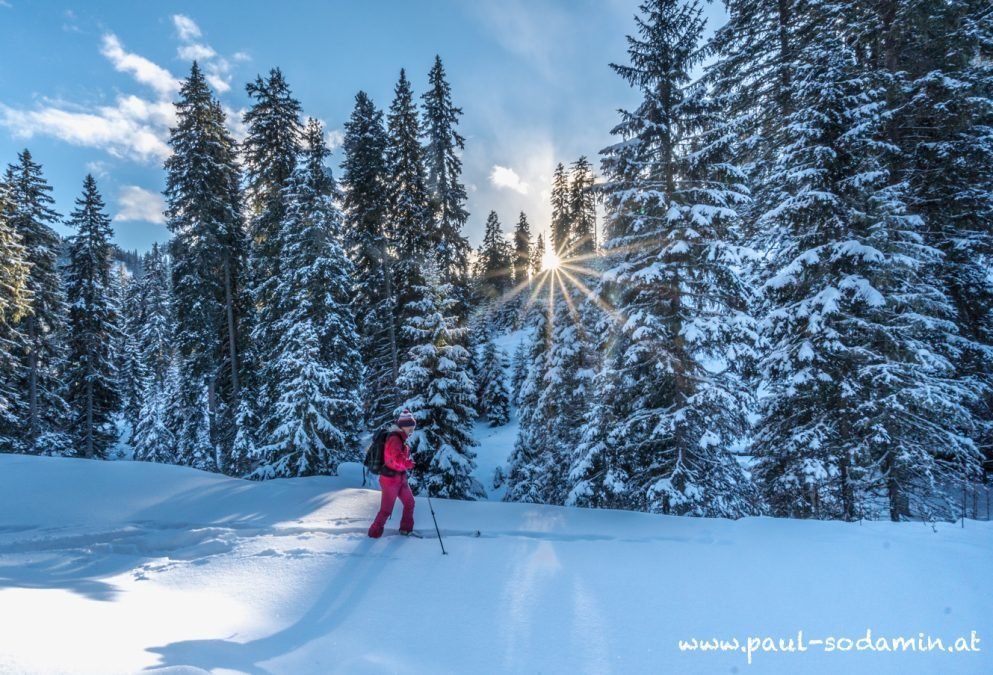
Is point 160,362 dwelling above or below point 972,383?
above

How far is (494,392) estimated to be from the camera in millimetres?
44375

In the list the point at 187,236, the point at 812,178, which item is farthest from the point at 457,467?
the point at 187,236

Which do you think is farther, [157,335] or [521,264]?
[521,264]

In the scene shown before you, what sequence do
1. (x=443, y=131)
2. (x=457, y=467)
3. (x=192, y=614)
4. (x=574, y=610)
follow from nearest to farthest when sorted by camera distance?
(x=192, y=614), (x=574, y=610), (x=457, y=467), (x=443, y=131)

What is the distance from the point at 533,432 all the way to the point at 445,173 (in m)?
13.9

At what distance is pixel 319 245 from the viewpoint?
1695 centimetres

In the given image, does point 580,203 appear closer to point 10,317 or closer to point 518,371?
point 518,371

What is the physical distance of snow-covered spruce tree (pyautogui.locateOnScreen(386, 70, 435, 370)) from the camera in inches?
768

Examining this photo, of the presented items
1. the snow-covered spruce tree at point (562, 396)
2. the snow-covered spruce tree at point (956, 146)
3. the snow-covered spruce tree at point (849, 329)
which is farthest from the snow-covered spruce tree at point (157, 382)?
the snow-covered spruce tree at point (956, 146)

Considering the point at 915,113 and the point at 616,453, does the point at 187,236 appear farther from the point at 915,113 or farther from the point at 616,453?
the point at 915,113

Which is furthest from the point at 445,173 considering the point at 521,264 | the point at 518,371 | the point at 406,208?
the point at 521,264

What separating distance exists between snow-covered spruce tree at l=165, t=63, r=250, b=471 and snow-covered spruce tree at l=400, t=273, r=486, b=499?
9274 mm

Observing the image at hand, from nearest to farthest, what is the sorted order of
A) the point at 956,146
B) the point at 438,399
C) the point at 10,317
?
the point at 956,146, the point at 438,399, the point at 10,317

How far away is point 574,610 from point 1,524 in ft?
30.6
